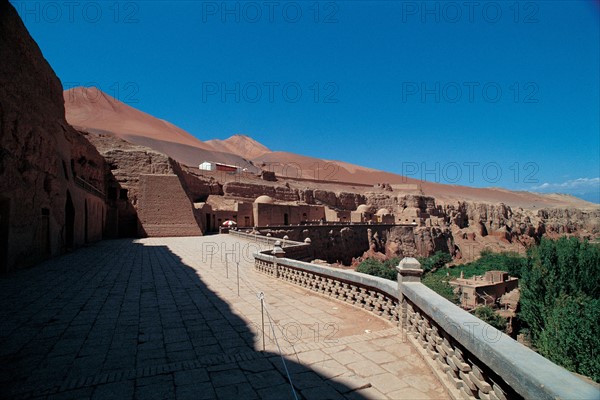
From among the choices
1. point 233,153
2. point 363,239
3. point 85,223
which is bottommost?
point 363,239

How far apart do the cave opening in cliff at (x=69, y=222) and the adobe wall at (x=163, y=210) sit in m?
10.8

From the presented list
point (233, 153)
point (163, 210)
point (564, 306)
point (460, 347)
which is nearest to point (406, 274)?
point (460, 347)

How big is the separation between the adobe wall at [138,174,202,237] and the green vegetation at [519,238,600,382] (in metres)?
22.2

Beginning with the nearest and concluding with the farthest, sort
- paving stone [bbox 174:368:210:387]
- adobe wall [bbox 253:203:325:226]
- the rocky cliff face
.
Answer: paving stone [bbox 174:368:210:387]
the rocky cliff face
adobe wall [bbox 253:203:325:226]

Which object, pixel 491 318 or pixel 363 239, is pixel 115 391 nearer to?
pixel 491 318

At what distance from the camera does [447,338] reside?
3.47 m

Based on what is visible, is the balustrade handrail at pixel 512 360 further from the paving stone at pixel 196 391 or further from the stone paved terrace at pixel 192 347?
the paving stone at pixel 196 391

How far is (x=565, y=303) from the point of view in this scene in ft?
48.9

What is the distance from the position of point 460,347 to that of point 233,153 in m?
120

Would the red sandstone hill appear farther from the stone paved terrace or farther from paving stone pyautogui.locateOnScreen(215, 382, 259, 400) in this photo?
paving stone pyautogui.locateOnScreen(215, 382, 259, 400)

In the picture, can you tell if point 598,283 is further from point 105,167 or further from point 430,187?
point 430,187

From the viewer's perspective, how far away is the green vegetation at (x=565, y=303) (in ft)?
39.9

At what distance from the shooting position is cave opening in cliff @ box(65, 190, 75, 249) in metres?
15.7

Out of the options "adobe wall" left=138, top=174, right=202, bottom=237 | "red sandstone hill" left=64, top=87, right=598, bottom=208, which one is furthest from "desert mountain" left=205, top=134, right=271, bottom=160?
"adobe wall" left=138, top=174, right=202, bottom=237
